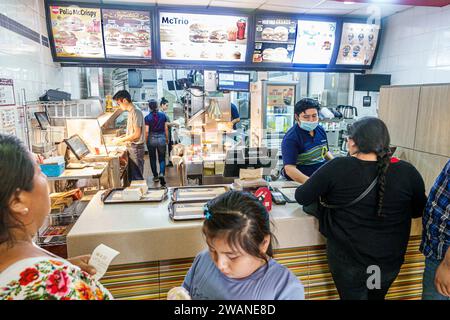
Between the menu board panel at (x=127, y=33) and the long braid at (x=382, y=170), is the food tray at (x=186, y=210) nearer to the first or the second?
the long braid at (x=382, y=170)

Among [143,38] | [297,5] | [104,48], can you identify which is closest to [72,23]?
[104,48]

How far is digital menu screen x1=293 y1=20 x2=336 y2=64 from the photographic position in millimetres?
4848

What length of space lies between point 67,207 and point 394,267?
2959 millimetres

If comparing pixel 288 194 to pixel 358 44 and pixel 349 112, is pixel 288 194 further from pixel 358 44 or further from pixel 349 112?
pixel 358 44

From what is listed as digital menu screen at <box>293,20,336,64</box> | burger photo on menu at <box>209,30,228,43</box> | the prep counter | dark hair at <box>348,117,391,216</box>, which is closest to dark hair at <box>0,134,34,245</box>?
the prep counter

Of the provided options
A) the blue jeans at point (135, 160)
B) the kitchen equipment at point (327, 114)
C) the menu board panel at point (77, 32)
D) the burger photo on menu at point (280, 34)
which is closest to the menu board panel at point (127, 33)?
the menu board panel at point (77, 32)

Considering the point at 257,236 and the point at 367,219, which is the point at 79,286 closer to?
the point at 257,236

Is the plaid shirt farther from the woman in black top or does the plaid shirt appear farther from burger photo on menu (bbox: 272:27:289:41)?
burger photo on menu (bbox: 272:27:289:41)

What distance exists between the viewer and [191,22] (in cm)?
455

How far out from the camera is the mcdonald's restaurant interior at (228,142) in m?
1.47

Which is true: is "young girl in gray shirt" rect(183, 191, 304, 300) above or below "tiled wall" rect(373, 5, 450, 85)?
below

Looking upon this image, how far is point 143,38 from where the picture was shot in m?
4.56

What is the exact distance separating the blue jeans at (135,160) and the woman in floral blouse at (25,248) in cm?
422
